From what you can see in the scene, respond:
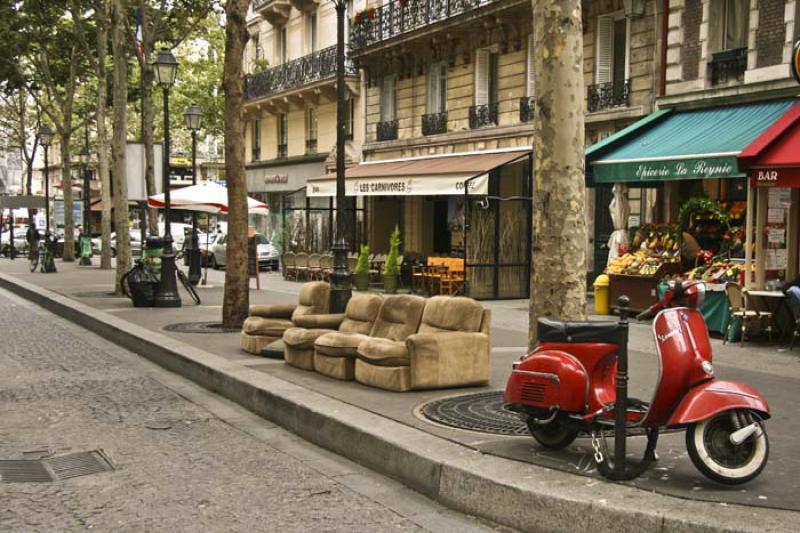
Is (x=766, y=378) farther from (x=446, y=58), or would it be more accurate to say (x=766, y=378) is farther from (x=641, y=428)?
(x=446, y=58)

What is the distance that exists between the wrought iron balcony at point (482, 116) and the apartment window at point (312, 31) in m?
11.5

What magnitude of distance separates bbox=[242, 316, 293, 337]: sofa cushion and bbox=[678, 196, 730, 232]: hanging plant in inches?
305

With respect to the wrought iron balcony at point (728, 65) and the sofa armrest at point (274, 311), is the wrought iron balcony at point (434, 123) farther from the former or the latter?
the sofa armrest at point (274, 311)

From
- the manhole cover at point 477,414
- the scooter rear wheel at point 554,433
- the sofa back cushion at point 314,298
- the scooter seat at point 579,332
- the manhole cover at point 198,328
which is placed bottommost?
the manhole cover at point 198,328

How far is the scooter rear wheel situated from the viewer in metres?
5.83

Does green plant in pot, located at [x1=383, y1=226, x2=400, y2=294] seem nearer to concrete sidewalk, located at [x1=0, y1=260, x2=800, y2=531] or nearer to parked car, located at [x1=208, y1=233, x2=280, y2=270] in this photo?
concrete sidewalk, located at [x1=0, y1=260, x2=800, y2=531]

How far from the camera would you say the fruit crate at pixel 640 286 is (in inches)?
598

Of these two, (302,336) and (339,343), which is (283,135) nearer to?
(302,336)

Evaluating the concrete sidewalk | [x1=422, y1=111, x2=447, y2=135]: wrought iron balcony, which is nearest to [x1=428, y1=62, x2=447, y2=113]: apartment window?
[x1=422, y1=111, x2=447, y2=135]: wrought iron balcony

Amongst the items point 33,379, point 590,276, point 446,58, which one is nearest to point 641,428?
point 33,379

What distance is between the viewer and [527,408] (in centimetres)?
589

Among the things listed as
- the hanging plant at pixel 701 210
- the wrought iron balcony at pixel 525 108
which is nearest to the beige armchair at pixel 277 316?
the hanging plant at pixel 701 210

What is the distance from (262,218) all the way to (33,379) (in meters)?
30.5

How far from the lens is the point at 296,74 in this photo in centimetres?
3484
